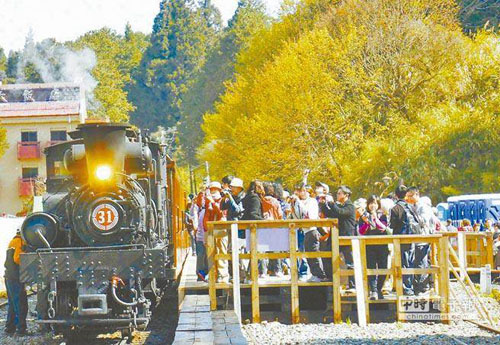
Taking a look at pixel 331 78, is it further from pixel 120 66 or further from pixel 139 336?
pixel 120 66

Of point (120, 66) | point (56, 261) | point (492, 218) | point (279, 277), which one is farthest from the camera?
point (120, 66)

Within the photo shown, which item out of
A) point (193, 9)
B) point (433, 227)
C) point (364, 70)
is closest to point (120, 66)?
point (193, 9)

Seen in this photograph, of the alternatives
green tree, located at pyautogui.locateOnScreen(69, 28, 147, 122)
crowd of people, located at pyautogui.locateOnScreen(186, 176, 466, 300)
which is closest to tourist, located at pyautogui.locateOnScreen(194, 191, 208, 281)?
crowd of people, located at pyautogui.locateOnScreen(186, 176, 466, 300)

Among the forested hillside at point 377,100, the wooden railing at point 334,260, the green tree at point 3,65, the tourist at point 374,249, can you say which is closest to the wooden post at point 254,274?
the wooden railing at point 334,260

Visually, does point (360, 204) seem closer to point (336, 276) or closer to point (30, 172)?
point (336, 276)

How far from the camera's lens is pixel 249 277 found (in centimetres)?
1567

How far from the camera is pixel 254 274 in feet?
48.3

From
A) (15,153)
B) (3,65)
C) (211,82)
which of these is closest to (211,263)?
(15,153)

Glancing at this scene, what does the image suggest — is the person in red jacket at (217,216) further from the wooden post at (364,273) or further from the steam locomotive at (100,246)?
the wooden post at (364,273)

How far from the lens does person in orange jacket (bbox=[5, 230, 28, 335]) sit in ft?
51.0

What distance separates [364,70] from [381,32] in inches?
70.6

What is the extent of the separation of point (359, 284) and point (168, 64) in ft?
406

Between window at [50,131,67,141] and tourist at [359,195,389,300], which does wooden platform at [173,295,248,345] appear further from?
window at [50,131,67,141]

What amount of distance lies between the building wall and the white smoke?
2049 centimetres
